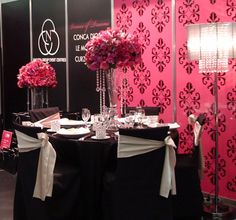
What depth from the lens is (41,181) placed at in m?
3.60

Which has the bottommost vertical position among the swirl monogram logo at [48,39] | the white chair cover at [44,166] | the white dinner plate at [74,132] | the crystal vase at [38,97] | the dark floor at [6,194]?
the dark floor at [6,194]

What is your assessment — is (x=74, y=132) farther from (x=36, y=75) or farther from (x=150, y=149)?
(x=36, y=75)

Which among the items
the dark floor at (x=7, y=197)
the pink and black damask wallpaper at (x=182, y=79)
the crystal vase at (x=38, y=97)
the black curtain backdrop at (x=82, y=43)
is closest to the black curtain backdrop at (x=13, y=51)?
the black curtain backdrop at (x=82, y=43)

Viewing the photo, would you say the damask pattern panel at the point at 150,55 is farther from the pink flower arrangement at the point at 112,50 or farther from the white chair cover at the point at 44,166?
the white chair cover at the point at 44,166

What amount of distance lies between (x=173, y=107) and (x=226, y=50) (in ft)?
4.83

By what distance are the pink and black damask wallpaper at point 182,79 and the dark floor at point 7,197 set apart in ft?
2.28

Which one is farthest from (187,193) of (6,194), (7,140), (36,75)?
(7,140)

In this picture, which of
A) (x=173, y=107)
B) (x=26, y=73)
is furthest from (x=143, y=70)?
(x=26, y=73)

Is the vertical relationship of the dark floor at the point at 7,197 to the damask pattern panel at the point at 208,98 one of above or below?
below

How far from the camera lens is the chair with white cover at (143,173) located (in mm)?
3328

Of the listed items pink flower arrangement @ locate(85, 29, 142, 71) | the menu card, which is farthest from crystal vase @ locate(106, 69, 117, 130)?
the menu card

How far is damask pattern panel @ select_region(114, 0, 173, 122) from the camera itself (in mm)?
5527

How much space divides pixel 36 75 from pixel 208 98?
2.44 m

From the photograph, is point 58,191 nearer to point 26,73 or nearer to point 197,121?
point 197,121
